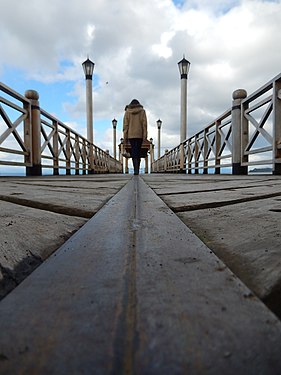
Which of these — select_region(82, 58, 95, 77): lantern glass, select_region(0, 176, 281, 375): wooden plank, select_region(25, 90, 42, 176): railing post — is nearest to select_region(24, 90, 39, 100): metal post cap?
select_region(25, 90, 42, 176): railing post

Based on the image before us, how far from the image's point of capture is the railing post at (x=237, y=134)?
17.2ft

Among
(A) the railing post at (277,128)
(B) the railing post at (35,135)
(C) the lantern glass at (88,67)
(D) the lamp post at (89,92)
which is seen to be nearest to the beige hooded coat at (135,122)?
(B) the railing post at (35,135)

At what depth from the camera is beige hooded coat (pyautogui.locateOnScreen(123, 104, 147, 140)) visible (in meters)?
6.18

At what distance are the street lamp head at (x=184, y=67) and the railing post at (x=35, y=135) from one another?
26.7 feet

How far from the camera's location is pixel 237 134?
5348 millimetres

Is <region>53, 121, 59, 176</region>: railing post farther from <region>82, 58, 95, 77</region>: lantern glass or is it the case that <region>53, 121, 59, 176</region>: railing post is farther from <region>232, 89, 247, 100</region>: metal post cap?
<region>82, 58, 95, 77</region>: lantern glass

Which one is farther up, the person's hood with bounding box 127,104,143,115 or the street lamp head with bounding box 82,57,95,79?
the street lamp head with bounding box 82,57,95,79

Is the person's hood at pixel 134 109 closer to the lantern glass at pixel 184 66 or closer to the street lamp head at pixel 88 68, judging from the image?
the lantern glass at pixel 184 66

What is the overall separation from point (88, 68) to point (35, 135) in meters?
8.96

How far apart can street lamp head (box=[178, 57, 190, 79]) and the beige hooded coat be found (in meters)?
6.78

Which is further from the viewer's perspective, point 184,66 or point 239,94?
point 184,66

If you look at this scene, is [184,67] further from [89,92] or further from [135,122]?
[135,122]

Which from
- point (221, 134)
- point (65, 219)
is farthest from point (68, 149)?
point (65, 219)

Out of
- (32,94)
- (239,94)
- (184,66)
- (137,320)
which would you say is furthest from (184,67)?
(137,320)
